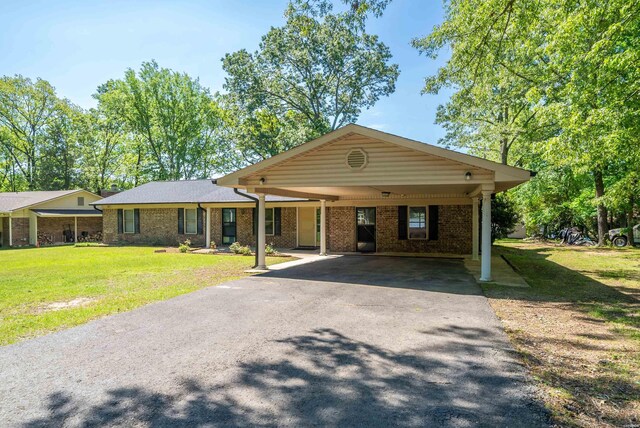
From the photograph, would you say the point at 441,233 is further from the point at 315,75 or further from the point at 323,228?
the point at 315,75

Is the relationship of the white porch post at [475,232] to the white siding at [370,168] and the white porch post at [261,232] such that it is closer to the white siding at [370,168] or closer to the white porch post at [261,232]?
the white siding at [370,168]

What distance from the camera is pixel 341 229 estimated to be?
16719mm

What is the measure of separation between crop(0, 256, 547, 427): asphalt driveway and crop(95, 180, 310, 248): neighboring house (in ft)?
38.1

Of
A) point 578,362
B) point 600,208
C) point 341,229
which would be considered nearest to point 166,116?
point 341,229

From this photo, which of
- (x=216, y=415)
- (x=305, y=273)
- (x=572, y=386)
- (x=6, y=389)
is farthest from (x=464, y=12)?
(x=6, y=389)

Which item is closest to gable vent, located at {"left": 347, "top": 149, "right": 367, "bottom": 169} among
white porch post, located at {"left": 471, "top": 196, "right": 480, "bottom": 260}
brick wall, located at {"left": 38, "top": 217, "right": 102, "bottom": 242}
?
white porch post, located at {"left": 471, "top": 196, "right": 480, "bottom": 260}

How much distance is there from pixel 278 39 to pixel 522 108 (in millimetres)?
16265

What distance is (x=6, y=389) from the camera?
3.44 m

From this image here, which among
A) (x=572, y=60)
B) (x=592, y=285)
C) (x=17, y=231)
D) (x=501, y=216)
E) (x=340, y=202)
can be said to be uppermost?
(x=572, y=60)

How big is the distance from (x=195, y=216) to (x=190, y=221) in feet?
1.42

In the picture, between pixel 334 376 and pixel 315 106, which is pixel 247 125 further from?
pixel 334 376

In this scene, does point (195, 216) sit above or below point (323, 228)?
above

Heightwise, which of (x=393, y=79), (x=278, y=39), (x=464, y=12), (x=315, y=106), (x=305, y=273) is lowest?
(x=305, y=273)

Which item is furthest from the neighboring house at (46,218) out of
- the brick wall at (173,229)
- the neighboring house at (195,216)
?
the neighboring house at (195,216)
